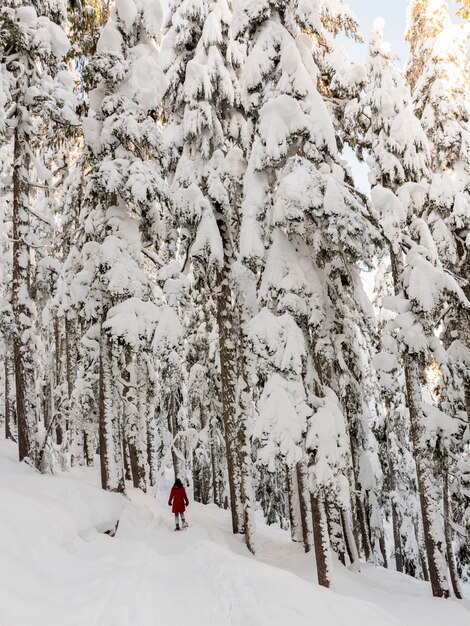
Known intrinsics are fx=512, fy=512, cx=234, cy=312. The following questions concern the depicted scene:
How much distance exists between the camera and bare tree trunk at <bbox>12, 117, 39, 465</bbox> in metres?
13.8

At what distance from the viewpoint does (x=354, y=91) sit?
1359 cm

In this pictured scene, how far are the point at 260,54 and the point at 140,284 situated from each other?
6.51 metres

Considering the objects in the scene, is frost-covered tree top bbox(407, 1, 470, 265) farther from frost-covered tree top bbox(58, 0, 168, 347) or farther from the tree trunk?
frost-covered tree top bbox(58, 0, 168, 347)

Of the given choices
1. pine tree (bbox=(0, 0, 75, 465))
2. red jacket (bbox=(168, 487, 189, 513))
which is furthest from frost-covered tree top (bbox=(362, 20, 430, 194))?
red jacket (bbox=(168, 487, 189, 513))

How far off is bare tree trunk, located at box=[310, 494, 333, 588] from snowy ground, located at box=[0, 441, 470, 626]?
140 centimetres

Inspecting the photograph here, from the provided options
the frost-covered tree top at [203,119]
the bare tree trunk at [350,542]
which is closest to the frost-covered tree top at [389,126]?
the frost-covered tree top at [203,119]

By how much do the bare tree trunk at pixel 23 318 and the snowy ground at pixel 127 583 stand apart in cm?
124

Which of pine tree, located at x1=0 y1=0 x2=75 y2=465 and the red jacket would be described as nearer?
pine tree, located at x1=0 y1=0 x2=75 y2=465

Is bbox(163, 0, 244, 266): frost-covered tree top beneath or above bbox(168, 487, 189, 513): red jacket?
above

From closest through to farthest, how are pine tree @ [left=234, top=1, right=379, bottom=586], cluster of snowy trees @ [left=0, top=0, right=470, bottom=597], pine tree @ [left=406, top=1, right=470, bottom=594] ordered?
pine tree @ [left=234, top=1, right=379, bottom=586] < cluster of snowy trees @ [left=0, top=0, right=470, bottom=597] < pine tree @ [left=406, top=1, right=470, bottom=594]

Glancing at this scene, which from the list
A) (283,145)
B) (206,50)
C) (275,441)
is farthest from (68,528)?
(206,50)

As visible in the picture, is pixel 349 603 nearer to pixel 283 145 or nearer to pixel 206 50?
pixel 283 145

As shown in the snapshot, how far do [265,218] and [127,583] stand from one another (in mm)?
7764

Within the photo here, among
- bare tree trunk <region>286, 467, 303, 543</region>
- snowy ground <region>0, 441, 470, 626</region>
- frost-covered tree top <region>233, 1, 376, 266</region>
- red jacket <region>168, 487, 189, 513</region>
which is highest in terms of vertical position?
frost-covered tree top <region>233, 1, 376, 266</region>
